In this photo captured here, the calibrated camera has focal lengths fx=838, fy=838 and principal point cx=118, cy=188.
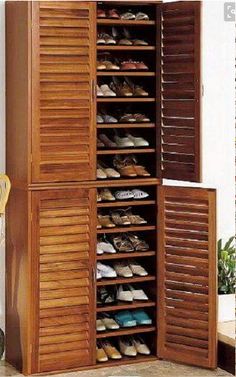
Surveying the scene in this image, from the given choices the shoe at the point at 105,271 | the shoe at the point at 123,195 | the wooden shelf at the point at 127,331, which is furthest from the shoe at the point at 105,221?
the wooden shelf at the point at 127,331

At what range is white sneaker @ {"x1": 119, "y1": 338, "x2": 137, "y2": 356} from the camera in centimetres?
495

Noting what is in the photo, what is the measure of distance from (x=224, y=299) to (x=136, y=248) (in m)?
0.63

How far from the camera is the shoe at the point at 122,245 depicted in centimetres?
495

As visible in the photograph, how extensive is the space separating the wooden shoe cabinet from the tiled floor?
0.20ft

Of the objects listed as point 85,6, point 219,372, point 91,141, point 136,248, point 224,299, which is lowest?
point 219,372

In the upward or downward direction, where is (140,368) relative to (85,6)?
downward

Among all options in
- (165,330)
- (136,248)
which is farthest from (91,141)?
(165,330)

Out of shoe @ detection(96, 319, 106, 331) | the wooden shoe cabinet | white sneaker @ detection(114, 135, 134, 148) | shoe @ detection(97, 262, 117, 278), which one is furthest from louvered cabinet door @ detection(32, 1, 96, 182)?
shoe @ detection(96, 319, 106, 331)

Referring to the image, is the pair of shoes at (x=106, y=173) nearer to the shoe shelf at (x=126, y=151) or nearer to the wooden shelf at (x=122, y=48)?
the shoe shelf at (x=126, y=151)

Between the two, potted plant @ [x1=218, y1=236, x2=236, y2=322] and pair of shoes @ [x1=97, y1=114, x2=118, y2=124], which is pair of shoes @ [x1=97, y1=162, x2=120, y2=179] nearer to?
pair of shoes @ [x1=97, y1=114, x2=118, y2=124]

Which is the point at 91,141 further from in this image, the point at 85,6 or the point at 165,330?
the point at 165,330

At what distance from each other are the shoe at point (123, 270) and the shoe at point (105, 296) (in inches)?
5.5

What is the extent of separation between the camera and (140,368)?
482 cm

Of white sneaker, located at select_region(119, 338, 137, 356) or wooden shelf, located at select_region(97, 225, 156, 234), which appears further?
white sneaker, located at select_region(119, 338, 137, 356)
